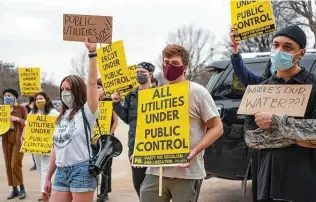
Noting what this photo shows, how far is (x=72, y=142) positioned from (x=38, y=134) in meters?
3.01

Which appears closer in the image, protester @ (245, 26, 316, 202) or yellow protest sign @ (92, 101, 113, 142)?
protester @ (245, 26, 316, 202)

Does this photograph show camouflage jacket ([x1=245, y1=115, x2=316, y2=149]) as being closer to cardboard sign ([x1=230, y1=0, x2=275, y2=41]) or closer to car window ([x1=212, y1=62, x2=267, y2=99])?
cardboard sign ([x1=230, y1=0, x2=275, y2=41])

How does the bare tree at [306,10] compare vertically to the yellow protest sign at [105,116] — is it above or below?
above

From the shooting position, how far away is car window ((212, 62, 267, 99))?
573 centimetres

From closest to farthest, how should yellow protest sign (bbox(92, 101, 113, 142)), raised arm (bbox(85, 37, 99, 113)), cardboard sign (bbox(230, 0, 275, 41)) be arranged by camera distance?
1. raised arm (bbox(85, 37, 99, 113))
2. cardboard sign (bbox(230, 0, 275, 41))
3. yellow protest sign (bbox(92, 101, 113, 142))

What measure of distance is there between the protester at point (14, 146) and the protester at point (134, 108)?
3098 mm

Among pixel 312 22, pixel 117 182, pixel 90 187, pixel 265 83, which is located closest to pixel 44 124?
pixel 117 182

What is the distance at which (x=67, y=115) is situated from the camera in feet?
12.7

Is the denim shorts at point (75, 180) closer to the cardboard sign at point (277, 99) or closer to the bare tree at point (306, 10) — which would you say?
the cardboard sign at point (277, 99)

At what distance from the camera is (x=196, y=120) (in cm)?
321

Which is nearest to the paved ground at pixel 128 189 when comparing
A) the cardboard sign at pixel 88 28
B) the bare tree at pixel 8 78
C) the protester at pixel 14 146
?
the protester at pixel 14 146

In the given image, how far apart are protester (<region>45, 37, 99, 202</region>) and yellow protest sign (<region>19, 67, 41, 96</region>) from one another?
4.55 meters

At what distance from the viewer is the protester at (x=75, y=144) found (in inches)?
142

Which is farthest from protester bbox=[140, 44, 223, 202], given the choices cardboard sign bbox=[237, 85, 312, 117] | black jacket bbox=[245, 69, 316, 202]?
black jacket bbox=[245, 69, 316, 202]
